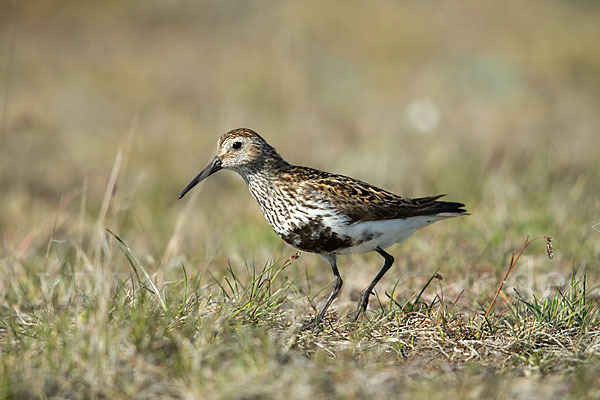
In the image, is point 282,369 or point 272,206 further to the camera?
point 272,206

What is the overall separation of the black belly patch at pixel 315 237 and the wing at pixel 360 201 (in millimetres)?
148

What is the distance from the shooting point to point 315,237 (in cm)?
445

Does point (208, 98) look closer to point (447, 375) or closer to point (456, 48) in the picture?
point (456, 48)

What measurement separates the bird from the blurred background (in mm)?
771

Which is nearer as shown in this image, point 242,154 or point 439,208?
point 439,208

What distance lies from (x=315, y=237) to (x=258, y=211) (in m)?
3.23

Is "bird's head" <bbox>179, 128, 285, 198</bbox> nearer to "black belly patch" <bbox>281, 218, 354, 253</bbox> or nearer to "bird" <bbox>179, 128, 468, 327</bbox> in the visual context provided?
"bird" <bbox>179, 128, 468, 327</bbox>

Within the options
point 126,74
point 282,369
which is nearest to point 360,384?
point 282,369

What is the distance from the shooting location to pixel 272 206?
466 cm

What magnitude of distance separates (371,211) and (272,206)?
0.68m

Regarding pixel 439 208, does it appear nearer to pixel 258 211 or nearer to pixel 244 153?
pixel 244 153

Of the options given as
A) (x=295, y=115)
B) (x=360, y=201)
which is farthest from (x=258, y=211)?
(x=295, y=115)

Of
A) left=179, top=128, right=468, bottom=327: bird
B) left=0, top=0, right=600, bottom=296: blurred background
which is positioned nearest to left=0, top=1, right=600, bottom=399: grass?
left=0, top=0, right=600, bottom=296: blurred background

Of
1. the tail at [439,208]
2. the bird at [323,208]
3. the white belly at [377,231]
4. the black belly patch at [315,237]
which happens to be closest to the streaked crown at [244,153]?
the bird at [323,208]
